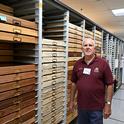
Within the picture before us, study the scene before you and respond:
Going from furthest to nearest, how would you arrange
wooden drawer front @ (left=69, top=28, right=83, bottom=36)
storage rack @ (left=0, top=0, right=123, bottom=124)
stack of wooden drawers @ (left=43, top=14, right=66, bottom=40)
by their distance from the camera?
1. wooden drawer front @ (left=69, top=28, right=83, bottom=36)
2. stack of wooden drawers @ (left=43, top=14, right=66, bottom=40)
3. storage rack @ (left=0, top=0, right=123, bottom=124)

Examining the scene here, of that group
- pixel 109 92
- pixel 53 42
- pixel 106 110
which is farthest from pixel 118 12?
pixel 106 110

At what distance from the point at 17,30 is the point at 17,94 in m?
0.65

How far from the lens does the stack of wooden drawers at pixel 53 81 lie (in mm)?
2334

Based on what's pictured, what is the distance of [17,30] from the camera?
1.77 meters

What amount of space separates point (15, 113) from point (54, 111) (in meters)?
0.88

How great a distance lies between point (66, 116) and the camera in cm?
294

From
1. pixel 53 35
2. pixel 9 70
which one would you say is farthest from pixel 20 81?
pixel 53 35

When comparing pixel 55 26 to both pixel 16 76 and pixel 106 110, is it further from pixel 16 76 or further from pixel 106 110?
pixel 106 110

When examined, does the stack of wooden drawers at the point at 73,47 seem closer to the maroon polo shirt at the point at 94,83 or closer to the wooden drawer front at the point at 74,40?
the wooden drawer front at the point at 74,40

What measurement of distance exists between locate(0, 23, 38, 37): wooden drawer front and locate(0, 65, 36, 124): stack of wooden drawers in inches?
13.8

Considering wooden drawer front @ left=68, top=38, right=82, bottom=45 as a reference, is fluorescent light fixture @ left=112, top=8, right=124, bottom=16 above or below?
above

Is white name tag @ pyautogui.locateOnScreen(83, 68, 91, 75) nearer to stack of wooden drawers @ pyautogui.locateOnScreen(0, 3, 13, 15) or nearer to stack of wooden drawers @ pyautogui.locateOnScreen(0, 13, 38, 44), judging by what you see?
stack of wooden drawers @ pyautogui.locateOnScreen(0, 13, 38, 44)

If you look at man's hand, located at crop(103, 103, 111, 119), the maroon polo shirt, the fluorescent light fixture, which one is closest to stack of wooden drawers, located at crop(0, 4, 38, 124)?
the maroon polo shirt

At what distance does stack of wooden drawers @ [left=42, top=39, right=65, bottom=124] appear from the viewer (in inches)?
91.9
